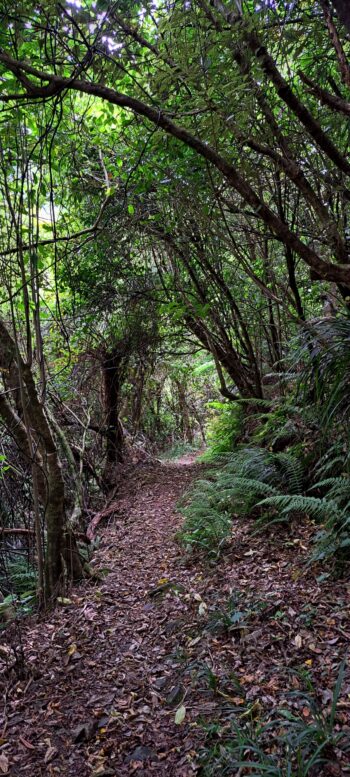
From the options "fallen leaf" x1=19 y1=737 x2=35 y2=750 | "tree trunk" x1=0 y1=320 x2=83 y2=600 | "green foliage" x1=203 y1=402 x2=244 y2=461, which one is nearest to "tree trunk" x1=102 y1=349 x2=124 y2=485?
"green foliage" x1=203 y1=402 x2=244 y2=461

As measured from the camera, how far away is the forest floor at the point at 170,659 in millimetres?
2078

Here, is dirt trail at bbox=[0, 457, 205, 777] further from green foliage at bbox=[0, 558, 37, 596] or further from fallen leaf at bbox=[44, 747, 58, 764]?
green foliage at bbox=[0, 558, 37, 596]

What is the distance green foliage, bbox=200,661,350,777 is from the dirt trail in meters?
0.15

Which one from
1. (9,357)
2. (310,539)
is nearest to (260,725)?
(310,539)

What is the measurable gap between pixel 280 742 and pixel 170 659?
0.99 metres

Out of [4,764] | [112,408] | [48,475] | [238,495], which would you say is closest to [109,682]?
[4,764]

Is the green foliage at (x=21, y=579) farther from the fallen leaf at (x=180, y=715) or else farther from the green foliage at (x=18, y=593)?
the fallen leaf at (x=180, y=715)

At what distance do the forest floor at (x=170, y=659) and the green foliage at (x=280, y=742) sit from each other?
0.05 meters

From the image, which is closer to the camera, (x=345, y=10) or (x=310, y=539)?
(x=345, y=10)

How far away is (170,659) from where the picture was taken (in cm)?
268

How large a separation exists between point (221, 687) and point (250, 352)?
5.06m

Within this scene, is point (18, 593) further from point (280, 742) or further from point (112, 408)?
point (112, 408)

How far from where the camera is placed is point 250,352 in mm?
6828

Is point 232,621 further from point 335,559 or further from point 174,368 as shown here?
point 174,368
